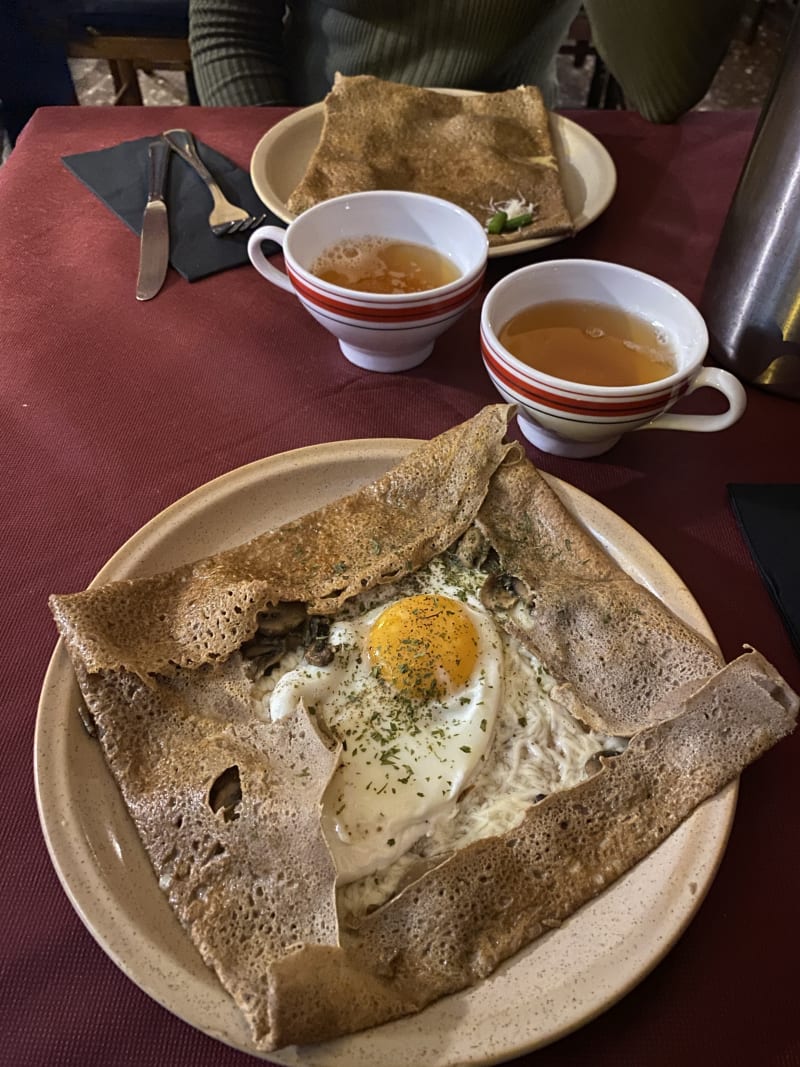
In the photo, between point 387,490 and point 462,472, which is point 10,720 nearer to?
point 387,490

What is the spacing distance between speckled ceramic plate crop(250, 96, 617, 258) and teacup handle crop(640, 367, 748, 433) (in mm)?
727

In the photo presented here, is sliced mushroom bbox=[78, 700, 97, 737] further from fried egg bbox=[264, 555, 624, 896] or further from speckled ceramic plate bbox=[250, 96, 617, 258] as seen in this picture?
speckled ceramic plate bbox=[250, 96, 617, 258]

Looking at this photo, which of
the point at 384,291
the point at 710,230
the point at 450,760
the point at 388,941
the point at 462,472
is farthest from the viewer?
the point at 710,230

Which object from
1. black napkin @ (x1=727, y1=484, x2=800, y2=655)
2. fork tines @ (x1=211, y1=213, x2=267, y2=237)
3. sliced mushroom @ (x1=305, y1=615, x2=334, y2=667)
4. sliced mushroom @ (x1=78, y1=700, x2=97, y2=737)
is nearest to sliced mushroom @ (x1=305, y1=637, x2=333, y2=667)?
sliced mushroom @ (x1=305, y1=615, x2=334, y2=667)

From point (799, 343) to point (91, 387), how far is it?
166 centimetres

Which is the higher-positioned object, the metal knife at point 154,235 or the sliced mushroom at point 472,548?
the metal knife at point 154,235

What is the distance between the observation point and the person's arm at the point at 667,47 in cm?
277

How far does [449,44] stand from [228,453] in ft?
6.38

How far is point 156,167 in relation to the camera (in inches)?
94.2

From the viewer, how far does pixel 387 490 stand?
1581mm

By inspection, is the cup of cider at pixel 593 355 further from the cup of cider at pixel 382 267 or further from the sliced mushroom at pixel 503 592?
the sliced mushroom at pixel 503 592

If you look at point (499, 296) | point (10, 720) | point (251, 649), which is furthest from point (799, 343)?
point (10, 720)

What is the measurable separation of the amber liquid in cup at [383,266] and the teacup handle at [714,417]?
64 cm

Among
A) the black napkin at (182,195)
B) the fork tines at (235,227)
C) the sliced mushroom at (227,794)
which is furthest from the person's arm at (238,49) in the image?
the sliced mushroom at (227,794)
